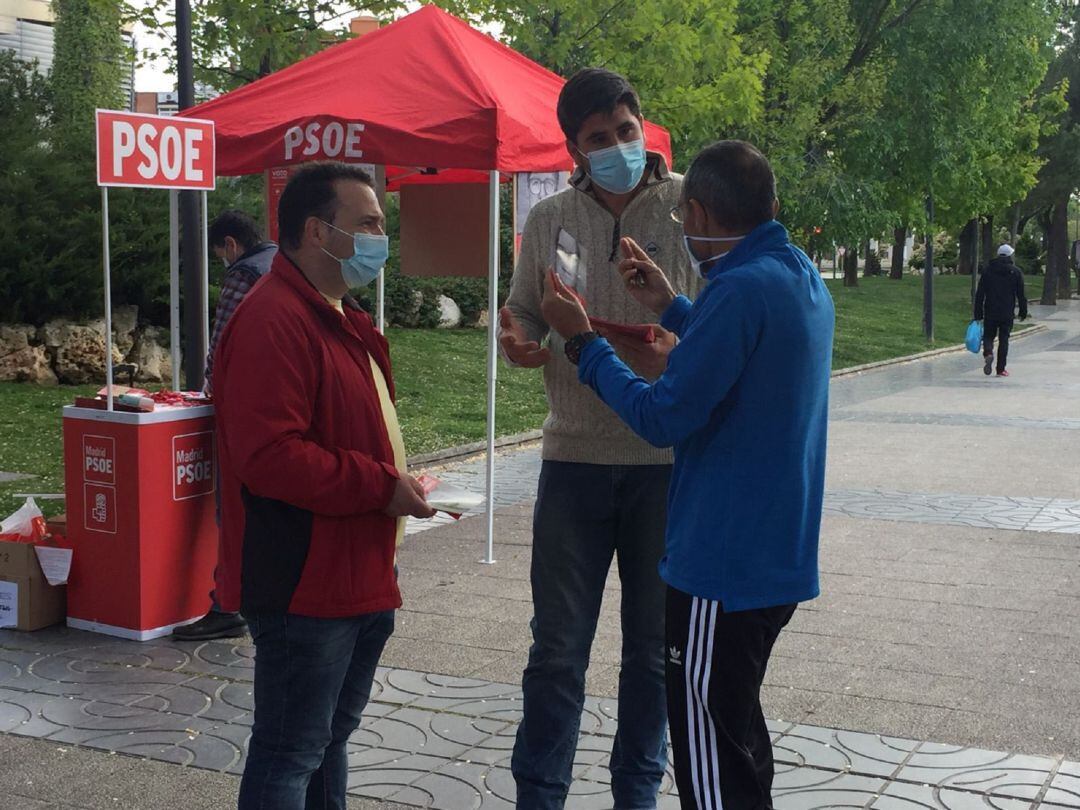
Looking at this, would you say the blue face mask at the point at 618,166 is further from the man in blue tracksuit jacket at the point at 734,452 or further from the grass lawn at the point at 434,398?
the grass lawn at the point at 434,398

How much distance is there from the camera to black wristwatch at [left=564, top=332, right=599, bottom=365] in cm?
327

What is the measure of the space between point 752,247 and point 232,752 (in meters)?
2.74

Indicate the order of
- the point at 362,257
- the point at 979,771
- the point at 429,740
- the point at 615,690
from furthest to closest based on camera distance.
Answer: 1. the point at 615,690
2. the point at 429,740
3. the point at 979,771
4. the point at 362,257

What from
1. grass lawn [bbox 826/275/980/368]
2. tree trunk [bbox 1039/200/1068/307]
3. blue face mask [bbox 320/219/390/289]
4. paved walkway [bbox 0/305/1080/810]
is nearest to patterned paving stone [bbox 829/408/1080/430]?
paved walkway [bbox 0/305/1080/810]

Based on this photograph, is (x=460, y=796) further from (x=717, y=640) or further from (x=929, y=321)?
(x=929, y=321)

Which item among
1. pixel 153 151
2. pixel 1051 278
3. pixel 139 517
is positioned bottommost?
pixel 139 517

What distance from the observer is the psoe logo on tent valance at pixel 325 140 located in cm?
702

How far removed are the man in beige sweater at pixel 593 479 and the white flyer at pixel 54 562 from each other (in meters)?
3.22

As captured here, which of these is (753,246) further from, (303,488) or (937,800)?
(937,800)

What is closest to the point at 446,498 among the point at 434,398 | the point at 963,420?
the point at 434,398

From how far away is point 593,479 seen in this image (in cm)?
378

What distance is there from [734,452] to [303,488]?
36.2 inches

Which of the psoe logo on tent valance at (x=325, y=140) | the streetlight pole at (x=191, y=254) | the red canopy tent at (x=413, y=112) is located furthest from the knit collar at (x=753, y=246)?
the streetlight pole at (x=191, y=254)

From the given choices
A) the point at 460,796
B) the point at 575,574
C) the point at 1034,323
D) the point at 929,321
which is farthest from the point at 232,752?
the point at 1034,323
